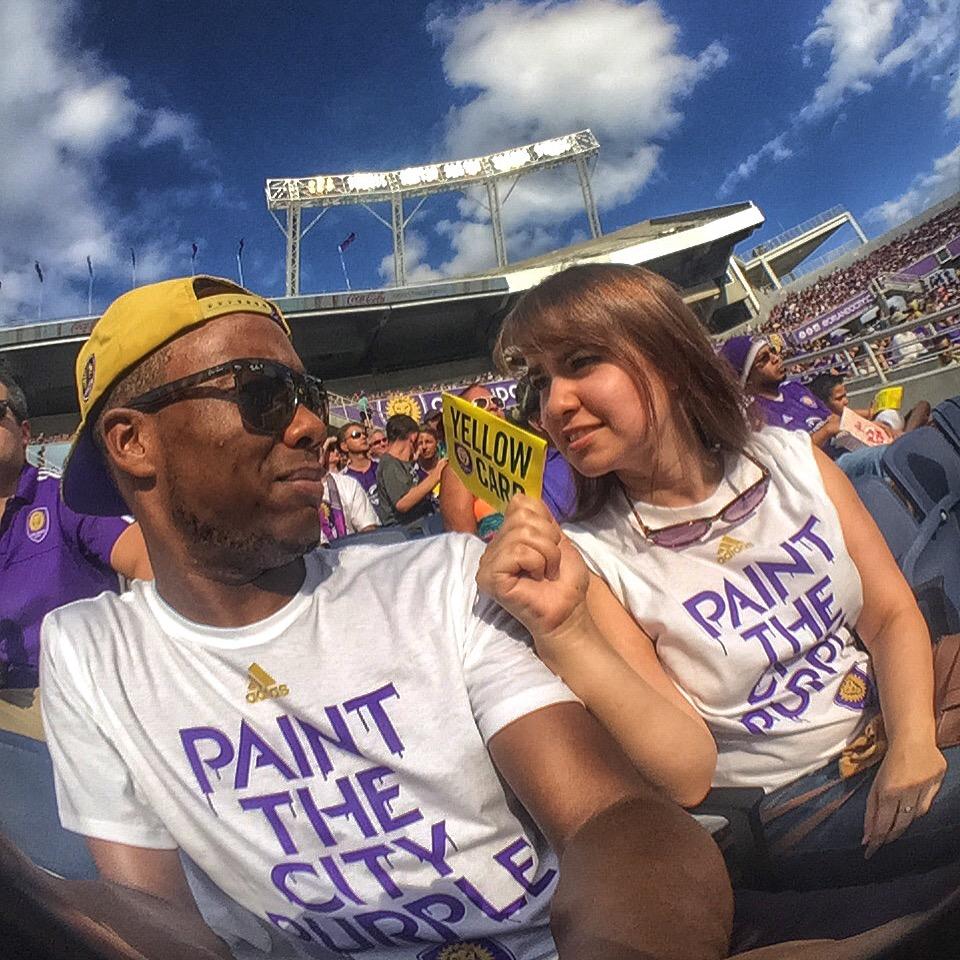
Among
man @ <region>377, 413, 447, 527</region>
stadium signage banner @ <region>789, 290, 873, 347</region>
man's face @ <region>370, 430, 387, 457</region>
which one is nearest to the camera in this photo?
stadium signage banner @ <region>789, 290, 873, 347</region>

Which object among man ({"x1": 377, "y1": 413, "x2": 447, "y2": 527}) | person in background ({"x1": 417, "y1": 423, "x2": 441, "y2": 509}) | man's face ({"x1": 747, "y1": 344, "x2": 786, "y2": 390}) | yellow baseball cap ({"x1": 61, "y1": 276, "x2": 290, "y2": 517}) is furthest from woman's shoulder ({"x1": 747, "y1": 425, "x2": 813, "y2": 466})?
person in background ({"x1": 417, "y1": 423, "x2": 441, "y2": 509})

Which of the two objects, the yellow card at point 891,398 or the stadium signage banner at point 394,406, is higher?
the stadium signage banner at point 394,406

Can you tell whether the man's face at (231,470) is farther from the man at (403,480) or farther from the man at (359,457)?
the man at (359,457)

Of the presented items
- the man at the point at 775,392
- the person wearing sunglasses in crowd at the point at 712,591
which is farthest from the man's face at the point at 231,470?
the man at the point at 775,392

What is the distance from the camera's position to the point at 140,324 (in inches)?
12.5

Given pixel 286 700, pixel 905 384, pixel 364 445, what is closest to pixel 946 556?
pixel 905 384

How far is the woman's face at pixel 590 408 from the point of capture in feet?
1.12

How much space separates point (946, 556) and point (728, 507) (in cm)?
17

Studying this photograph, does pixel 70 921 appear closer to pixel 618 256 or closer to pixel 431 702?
pixel 431 702

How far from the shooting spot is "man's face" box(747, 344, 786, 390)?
1.86 feet

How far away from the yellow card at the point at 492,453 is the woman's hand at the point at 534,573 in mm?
12

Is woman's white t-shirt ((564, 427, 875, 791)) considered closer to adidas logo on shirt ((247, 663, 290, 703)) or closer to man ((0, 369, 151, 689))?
adidas logo on shirt ((247, 663, 290, 703))

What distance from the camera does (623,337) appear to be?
1.18 feet

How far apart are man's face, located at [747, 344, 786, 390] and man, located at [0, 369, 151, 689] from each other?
51 centimetres
